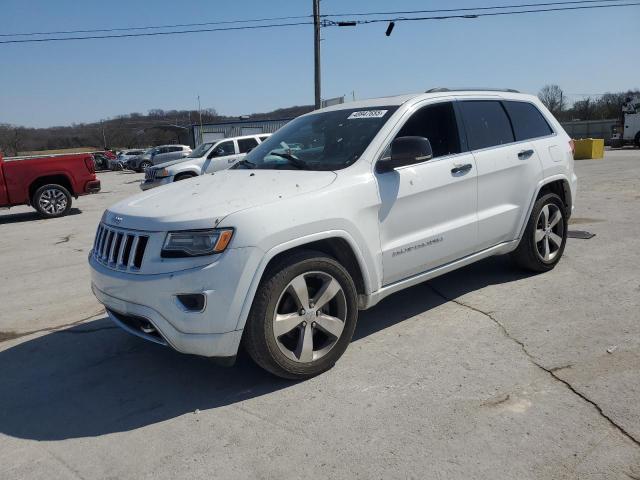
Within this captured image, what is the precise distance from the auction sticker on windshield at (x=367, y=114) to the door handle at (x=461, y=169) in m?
0.72

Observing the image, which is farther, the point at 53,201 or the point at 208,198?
the point at 53,201

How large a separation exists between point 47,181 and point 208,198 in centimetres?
1079

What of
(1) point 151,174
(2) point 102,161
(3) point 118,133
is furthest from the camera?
(3) point 118,133

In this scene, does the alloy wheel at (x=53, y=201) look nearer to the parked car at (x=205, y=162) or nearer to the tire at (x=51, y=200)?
the tire at (x=51, y=200)

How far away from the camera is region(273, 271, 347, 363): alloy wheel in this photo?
3248mm

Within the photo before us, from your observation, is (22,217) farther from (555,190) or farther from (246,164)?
(555,190)

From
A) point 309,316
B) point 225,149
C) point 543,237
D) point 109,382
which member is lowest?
point 109,382

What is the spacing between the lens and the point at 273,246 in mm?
3092

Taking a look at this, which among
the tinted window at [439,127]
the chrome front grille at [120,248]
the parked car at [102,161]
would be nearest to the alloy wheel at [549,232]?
the tinted window at [439,127]

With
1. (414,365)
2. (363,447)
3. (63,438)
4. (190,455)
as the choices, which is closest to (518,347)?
(414,365)

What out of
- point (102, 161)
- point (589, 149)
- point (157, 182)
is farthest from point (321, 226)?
point (102, 161)

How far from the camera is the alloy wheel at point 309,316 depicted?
10.7 ft

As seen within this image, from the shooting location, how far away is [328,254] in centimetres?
359

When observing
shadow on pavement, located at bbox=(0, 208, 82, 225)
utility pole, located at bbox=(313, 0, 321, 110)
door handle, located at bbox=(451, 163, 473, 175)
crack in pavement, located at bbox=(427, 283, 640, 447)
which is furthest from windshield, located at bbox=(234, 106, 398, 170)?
utility pole, located at bbox=(313, 0, 321, 110)
